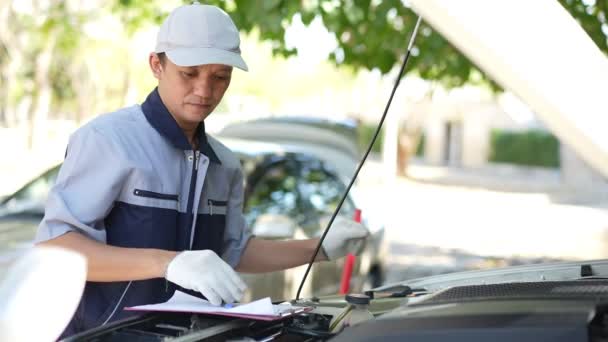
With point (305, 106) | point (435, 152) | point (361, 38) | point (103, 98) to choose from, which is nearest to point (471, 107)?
→ point (435, 152)

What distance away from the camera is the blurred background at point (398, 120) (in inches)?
278

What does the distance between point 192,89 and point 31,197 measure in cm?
370

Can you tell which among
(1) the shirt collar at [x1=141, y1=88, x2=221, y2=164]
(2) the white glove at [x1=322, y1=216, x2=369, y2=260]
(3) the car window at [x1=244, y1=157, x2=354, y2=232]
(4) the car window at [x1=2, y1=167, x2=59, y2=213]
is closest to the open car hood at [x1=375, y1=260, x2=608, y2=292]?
(2) the white glove at [x1=322, y1=216, x2=369, y2=260]

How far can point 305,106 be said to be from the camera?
207 feet

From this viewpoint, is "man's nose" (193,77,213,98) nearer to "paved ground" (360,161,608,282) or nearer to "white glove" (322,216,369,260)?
"white glove" (322,216,369,260)

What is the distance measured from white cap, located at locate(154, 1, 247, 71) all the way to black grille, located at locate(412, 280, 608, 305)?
0.96 metres

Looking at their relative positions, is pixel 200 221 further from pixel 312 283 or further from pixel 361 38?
pixel 361 38

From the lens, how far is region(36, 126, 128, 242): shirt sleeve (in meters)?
2.39

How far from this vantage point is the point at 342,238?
3055 mm

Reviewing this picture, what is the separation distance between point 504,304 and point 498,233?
47.6 feet

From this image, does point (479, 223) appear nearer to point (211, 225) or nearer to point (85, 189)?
point (211, 225)

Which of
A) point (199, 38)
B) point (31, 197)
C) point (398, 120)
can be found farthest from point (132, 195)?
point (398, 120)

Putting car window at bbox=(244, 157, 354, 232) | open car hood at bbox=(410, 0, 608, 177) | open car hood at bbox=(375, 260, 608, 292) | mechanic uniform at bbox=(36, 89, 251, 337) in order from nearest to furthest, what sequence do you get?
open car hood at bbox=(410, 0, 608, 177), mechanic uniform at bbox=(36, 89, 251, 337), open car hood at bbox=(375, 260, 608, 292), car window at bbox=(244, 157, 354, 232)

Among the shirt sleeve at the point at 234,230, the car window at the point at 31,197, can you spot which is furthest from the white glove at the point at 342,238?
the car window at the point at 31,197
